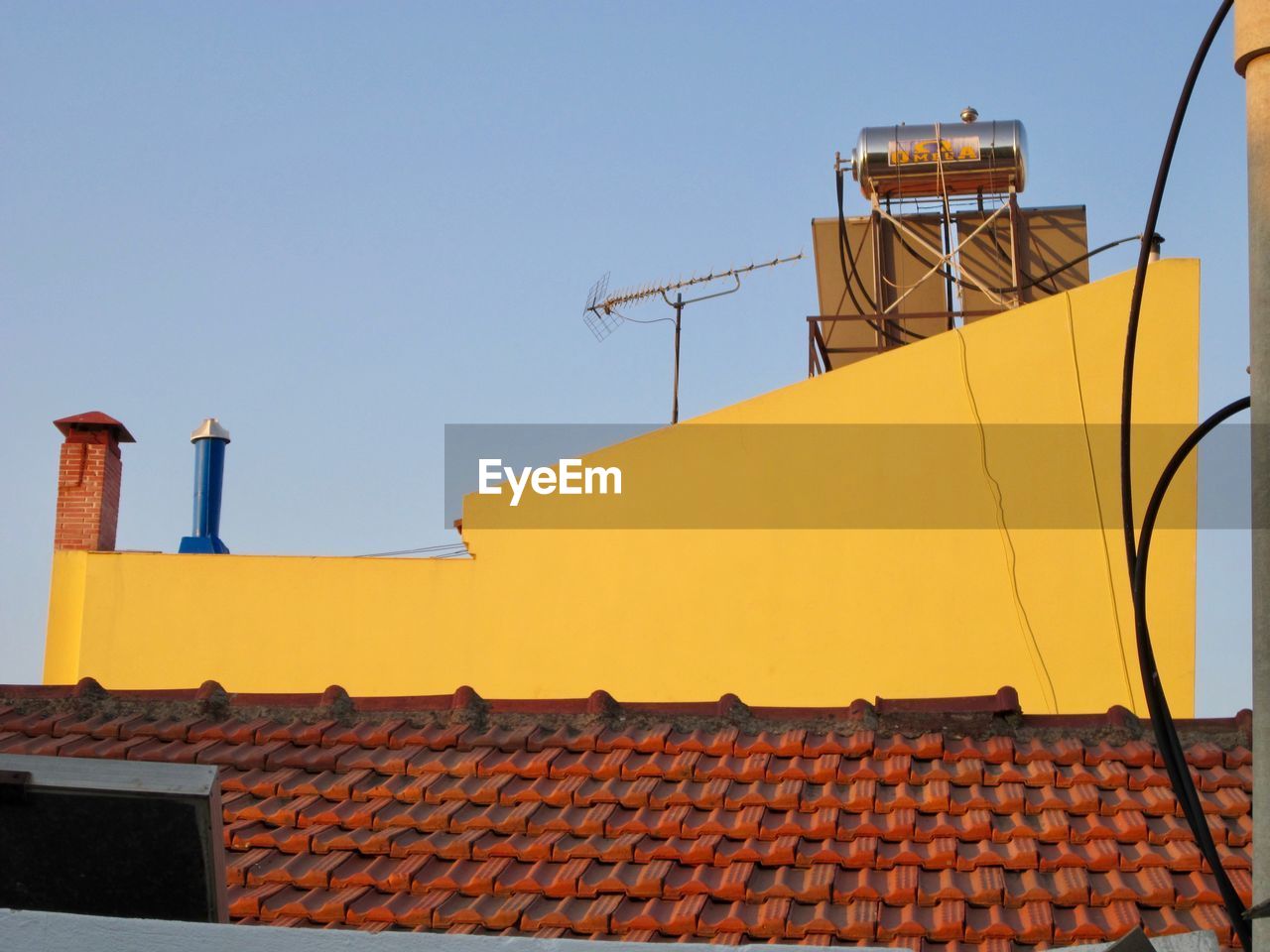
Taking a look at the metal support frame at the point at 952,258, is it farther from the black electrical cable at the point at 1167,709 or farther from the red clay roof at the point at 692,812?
the black electrical cable at the point at 1167,709

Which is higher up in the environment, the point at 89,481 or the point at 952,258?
the point at 952,258

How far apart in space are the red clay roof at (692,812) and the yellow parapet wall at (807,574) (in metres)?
5.25

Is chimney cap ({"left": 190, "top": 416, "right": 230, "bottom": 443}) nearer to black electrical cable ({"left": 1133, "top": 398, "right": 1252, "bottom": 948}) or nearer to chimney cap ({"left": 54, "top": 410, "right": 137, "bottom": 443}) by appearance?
chimney cap ({"left": 54, "top": 410, "right": 137, "bottom": 443})

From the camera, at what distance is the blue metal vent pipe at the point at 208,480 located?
611 inches

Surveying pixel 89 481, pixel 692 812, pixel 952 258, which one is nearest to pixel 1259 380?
pixel 692 812

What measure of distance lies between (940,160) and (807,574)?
4952 mm

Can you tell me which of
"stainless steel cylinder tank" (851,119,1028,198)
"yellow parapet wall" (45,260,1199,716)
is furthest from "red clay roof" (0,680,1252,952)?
"stainless steel cylinder tank" (851,119,1028,198)

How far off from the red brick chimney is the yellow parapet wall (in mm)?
832

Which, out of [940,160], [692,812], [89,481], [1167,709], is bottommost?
[692,812]

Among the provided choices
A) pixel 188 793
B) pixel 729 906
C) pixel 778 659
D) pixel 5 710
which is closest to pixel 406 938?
pixel 188 793

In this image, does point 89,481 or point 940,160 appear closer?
point 89,481

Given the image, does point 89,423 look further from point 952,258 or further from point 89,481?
point 952,258

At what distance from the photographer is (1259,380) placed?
3.74 m

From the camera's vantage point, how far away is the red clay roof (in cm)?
577
